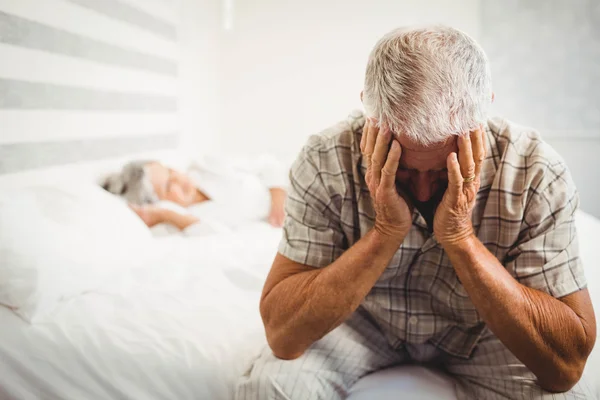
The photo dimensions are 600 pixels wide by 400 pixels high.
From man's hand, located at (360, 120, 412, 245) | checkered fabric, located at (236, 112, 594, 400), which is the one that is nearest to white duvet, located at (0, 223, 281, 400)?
checkered fabric, located at (236, 112, 594, 400)

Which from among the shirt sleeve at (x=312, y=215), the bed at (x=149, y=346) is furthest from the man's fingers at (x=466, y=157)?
the bed at (x=149, y=346)

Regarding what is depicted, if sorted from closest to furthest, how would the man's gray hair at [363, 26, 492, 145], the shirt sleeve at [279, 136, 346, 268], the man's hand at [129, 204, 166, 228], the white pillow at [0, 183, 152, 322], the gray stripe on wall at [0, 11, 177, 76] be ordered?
the man's gray hair at [363, 26, 492, 145] → the shirt sleeve at [279, 136, 346, 268] → the white pillow at [0, 183, 152, 322] → the gray stripe on wall at [0, 11, 177, 76] → the man's hand at [129, 204, 166, 228]

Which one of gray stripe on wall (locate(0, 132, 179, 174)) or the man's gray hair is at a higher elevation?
the man's gray hair

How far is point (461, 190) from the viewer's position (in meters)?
0.92

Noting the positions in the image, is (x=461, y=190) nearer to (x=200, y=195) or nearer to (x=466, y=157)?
(x=466, y=157)

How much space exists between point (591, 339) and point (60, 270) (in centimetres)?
118

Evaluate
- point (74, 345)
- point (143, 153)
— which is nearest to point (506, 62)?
point (143, 153)

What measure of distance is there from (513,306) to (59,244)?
1085 millimetres

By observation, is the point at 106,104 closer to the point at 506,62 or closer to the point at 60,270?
the point at 60,270

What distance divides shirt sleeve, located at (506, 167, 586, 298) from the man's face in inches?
6.9

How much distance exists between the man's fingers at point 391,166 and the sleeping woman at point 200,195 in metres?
1.10

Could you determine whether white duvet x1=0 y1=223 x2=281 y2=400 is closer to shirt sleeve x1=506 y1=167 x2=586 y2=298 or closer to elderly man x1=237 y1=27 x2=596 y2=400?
elderly man x1=237 y1=27 x2=596 y2=400

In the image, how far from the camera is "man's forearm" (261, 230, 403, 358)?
94 centimetres

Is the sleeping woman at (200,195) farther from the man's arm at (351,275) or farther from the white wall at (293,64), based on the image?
the white wall at (293,64)
